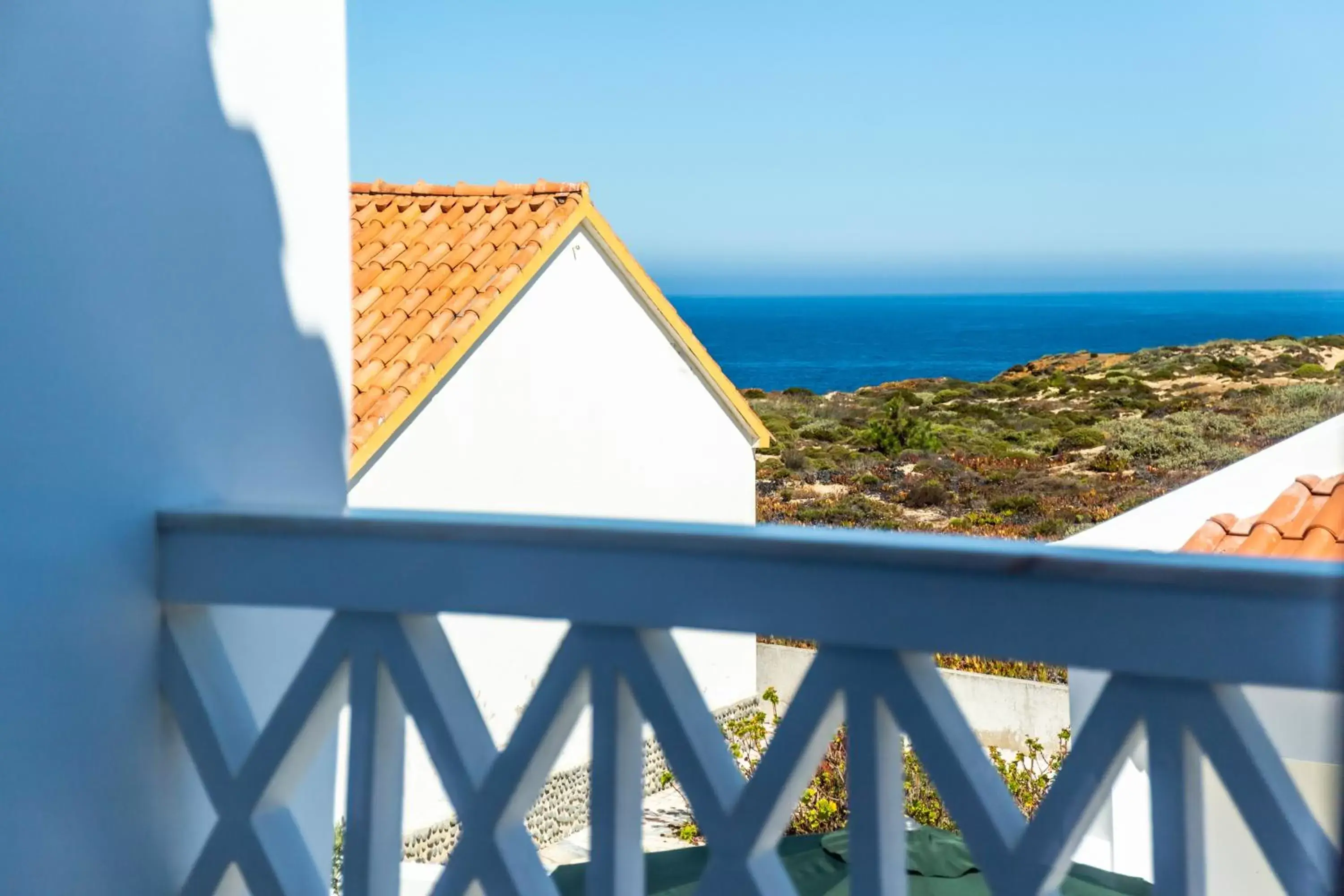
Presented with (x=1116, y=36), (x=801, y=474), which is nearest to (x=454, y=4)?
(x=801, y=474)

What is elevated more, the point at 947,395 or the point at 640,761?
the point at 947,395

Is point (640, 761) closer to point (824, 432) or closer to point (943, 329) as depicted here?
point (824, 432)

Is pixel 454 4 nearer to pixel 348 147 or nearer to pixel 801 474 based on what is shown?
pixel 801 474

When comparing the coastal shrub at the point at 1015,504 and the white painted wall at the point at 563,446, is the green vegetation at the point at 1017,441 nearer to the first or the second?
the coastal shrub at the point at 1015,504

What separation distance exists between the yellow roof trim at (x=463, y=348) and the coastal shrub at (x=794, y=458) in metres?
6.49

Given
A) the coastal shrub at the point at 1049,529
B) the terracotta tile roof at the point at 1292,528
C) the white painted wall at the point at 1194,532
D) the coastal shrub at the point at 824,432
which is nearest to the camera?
the white painted wall at the point at 1194,532

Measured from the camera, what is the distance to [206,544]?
0.90m

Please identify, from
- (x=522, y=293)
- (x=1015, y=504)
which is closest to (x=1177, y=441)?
(x=1015, y=504)

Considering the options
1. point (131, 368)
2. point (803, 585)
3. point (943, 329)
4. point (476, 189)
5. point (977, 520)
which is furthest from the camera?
point (943, 329)

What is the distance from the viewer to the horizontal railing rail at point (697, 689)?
0.60 metres

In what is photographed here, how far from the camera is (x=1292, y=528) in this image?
3520mm

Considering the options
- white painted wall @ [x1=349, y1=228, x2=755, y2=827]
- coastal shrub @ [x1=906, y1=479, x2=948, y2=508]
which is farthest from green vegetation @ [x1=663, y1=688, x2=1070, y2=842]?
coastal shrub @ [x1=906, y1=479, x2=948, y2=508]

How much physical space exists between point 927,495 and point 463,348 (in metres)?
7.70

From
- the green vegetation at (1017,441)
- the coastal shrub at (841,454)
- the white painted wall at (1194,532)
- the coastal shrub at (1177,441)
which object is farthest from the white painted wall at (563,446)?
the coastal shrub at (1177,441)
